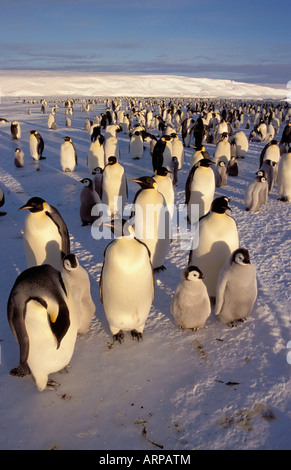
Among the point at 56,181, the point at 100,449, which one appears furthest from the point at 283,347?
the point at 56,181

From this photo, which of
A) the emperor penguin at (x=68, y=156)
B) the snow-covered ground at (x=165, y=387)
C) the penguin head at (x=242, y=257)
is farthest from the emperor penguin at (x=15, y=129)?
the penguin head at (x=242, y=257)

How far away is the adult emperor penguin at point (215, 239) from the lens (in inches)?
152

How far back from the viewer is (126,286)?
10.6 ft

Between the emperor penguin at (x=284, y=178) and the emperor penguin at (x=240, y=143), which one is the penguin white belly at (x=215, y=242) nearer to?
the emperor penguin at (x=284, y=178)

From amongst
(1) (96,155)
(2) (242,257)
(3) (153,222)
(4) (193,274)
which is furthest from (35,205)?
(1) (96,155)

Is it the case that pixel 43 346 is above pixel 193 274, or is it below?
below

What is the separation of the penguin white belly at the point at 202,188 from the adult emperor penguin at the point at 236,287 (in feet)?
10.0

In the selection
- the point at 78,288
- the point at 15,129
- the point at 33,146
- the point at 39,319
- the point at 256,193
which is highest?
the point at 15,129

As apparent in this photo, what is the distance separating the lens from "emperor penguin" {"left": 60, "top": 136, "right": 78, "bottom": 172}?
34.5 feet

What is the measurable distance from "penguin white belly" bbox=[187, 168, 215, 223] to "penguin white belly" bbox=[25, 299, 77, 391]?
412 cm

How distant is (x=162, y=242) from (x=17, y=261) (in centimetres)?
222

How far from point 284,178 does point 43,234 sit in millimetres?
5936

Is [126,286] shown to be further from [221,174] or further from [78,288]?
[221,174]

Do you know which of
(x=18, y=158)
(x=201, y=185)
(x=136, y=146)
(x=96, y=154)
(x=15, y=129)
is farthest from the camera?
(x=15, y=129)
